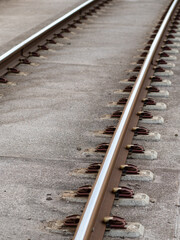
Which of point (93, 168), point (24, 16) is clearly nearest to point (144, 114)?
point (93, 168)

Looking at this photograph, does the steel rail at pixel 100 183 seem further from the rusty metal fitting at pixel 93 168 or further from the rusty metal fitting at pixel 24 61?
the rusty metal fitting at pixel 24 61

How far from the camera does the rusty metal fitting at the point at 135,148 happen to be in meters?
5.22

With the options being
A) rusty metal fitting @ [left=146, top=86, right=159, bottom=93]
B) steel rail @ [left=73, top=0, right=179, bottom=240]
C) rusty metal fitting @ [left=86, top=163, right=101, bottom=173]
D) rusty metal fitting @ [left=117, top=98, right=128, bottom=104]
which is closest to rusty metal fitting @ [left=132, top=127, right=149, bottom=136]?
steel rail @ [left=73, top=0, right=179, bottom=240]

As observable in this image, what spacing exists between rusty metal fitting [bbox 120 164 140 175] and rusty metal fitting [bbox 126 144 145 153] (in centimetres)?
40

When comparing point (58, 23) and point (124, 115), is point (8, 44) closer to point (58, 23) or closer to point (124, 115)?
point (58, 23)

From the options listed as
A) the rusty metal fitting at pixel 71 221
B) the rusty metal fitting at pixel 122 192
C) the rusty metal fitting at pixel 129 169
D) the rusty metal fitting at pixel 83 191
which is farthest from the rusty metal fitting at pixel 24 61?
the rusty metal fitting at pixel 71 221

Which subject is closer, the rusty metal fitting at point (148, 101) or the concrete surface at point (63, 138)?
the concrete surface at point (63, 138)

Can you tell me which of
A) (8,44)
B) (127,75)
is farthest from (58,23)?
(127,75)

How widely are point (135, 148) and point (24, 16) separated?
9056 millimetres

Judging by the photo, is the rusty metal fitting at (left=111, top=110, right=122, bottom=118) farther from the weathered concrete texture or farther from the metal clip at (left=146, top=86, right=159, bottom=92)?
the weathered concrete texture

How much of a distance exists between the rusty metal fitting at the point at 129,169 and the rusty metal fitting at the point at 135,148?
1.32ft

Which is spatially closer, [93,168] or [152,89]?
[93,168]

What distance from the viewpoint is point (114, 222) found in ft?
13.3

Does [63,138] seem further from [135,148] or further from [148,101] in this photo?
Answer: [148,101]
